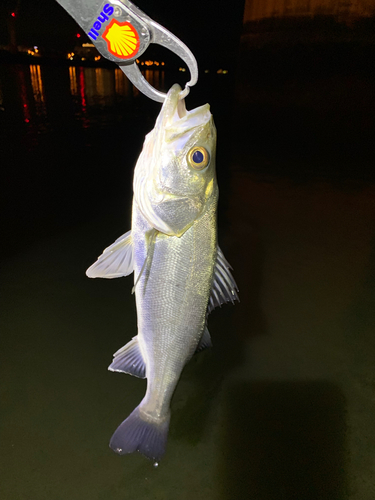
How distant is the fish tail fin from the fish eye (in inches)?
45.4

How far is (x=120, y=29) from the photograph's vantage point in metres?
1.01

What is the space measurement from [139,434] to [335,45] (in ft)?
55.5

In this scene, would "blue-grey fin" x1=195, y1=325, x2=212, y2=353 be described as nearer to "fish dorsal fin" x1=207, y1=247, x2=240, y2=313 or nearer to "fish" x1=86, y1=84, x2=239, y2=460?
"fish" x1=86, y1=84, x2=239, y2=460

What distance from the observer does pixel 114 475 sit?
5.35ft

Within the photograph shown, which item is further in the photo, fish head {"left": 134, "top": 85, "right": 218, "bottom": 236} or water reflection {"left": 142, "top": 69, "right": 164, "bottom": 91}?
water reflection {"left": 142, "top": 69, "right": 164, "bottom": 91}

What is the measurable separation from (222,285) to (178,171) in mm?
548

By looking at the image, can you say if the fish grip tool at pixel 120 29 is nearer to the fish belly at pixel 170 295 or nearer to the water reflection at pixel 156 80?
the fish belly at pixel 170 295

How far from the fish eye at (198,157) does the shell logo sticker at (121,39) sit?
397mm

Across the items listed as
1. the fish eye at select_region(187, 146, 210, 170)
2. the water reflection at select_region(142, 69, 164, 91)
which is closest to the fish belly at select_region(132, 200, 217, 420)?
the fish eye at select_region(187, 146, 210, 170)

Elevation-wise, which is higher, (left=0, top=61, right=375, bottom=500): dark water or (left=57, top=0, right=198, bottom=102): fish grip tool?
(left=57, top=0, right=198, bottom=102): fish grip tool

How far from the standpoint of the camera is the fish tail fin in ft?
4.56

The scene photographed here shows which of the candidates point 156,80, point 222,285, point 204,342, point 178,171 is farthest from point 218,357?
point 156,80

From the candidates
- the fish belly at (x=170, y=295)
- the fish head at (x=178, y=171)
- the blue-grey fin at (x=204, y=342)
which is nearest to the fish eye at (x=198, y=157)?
the fish head at (x=178, y=171)

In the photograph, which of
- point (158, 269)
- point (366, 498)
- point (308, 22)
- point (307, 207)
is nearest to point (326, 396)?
point (366, 498)
